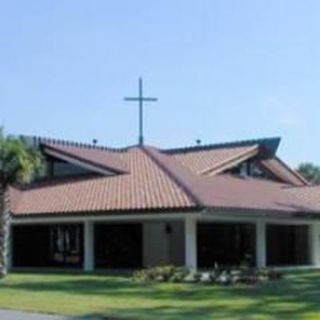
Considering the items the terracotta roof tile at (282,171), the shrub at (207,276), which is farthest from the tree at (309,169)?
the shrub at (207,276)

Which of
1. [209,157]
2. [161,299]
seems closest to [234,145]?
[209,157]

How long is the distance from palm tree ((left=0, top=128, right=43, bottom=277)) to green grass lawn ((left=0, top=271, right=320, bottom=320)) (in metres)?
2.00

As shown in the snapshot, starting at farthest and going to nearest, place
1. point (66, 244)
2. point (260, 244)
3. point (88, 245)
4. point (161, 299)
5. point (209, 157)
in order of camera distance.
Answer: point (209, 157) < point (66, 244) < point (260, 244) < point (88, 245) < point (161, 299)

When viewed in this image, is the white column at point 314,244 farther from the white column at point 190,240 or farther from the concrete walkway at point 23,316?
the concrete walkway at point 23,316

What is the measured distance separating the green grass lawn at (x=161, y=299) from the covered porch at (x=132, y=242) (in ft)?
23.0

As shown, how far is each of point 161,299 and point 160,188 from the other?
13.6 metres

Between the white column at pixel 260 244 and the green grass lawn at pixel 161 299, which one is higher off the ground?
the white column at pixel 260 244

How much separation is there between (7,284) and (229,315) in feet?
39.7

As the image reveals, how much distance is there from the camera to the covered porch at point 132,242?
1528 inches

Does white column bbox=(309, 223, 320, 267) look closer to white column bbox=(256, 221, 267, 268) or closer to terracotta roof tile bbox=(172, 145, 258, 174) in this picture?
terracotta roof tile bbox=(172, 145, 258, 174)

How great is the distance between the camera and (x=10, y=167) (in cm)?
3212

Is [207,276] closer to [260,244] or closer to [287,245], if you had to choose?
[260,244]

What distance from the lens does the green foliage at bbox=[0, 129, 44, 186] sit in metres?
31.7

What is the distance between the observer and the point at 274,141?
44.5 metres
